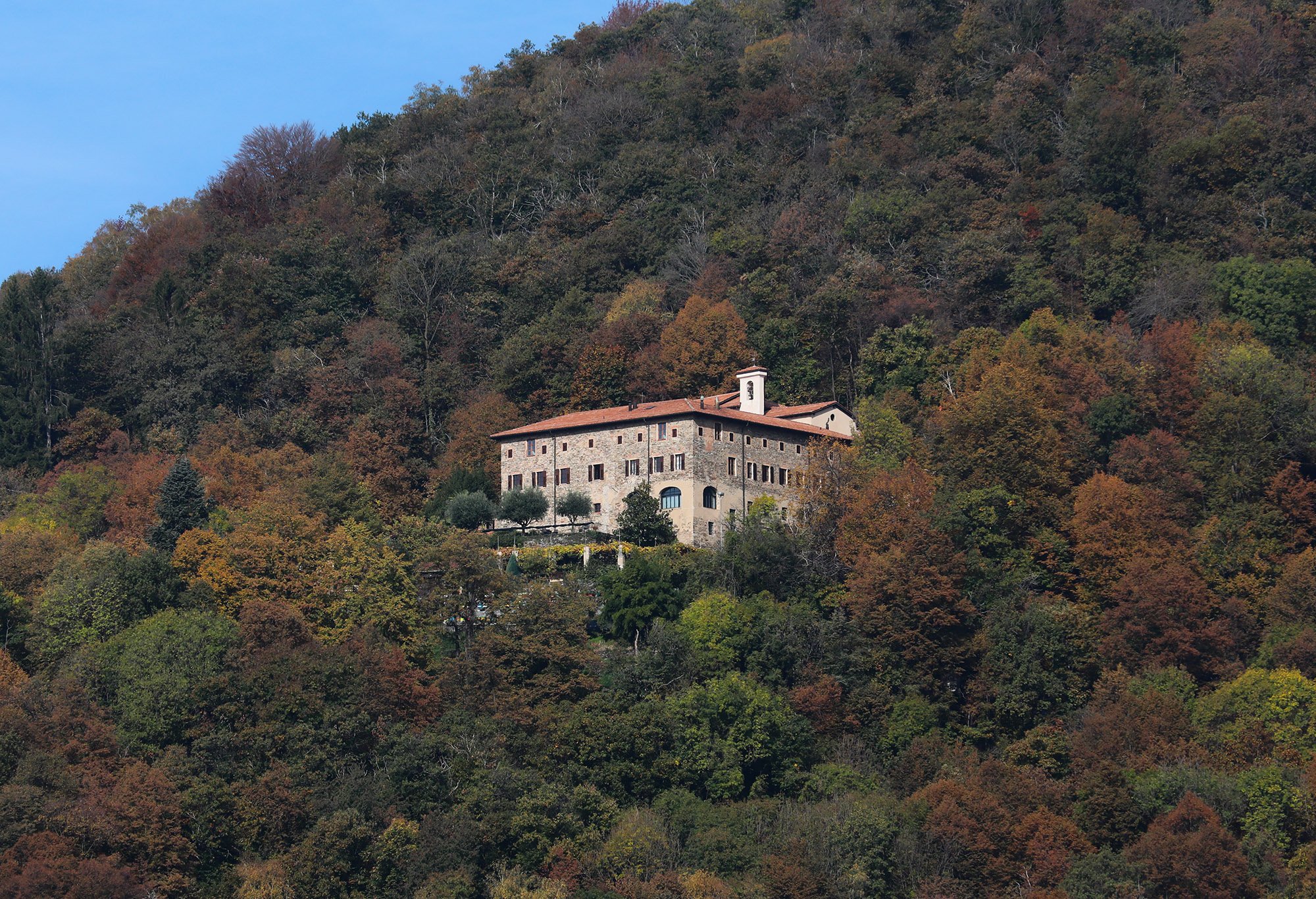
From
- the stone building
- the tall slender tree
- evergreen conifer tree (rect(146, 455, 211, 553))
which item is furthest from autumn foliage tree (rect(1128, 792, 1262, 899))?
the tall slender tree

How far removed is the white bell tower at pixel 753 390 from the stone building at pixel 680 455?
3cm

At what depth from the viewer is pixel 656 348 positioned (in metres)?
81.1

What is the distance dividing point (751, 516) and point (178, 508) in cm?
2070

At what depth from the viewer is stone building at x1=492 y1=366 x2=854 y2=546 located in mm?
69875

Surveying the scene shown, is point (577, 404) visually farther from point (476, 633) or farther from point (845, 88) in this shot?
point (845, 88)

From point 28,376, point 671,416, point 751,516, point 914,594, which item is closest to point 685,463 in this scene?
point 671,416

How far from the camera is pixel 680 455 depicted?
7000cm

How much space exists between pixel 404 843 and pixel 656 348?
111 feet

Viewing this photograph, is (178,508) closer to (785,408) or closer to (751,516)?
(751,516)

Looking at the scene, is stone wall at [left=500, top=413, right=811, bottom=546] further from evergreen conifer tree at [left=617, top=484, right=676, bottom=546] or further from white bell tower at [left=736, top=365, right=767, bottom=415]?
white bell tower at [left=736, top=365, right=767, bottom=415]

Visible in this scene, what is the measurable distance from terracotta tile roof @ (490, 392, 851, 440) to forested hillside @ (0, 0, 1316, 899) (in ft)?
9.45

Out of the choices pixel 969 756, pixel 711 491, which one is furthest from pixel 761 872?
pixel 711 491

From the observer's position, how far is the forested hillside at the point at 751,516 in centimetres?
5266

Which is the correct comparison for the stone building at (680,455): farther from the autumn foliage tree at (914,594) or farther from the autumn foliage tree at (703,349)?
the autumn foliage tree at (914,594)
